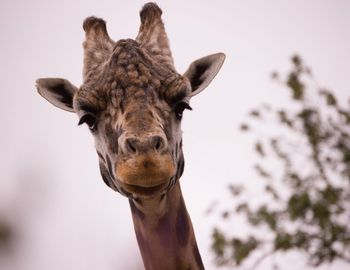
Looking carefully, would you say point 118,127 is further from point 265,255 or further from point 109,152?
point 265,255

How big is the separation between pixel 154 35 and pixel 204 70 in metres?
0.54

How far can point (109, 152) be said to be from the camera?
4.95 m

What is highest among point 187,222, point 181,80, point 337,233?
point 181,80

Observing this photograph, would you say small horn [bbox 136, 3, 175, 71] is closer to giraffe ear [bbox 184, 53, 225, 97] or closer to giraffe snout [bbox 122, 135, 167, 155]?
giraffe ear [bbox 184, 53, 225, 97]

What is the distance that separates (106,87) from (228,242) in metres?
9.45

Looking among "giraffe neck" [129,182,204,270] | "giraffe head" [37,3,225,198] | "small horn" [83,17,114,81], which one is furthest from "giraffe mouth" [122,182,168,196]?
"small horn" [83,17,114,81]

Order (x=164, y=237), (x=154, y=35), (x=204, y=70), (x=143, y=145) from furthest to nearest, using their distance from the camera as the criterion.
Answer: (x=204, y=70) → (x=154, y=35) → (x=164, y=237) → (x=143, y=145)

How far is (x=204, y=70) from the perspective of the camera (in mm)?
6062

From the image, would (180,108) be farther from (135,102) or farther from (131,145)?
(131,145)

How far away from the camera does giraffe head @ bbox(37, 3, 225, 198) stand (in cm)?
440

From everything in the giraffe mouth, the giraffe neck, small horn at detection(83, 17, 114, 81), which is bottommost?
the giraffe neck

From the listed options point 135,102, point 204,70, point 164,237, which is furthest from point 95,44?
point 164,237

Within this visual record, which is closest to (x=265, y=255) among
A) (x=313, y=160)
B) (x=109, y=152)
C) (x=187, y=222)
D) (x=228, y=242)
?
(x=228, y=242)

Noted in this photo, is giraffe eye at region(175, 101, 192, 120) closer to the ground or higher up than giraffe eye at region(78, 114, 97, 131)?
closer to the ground
